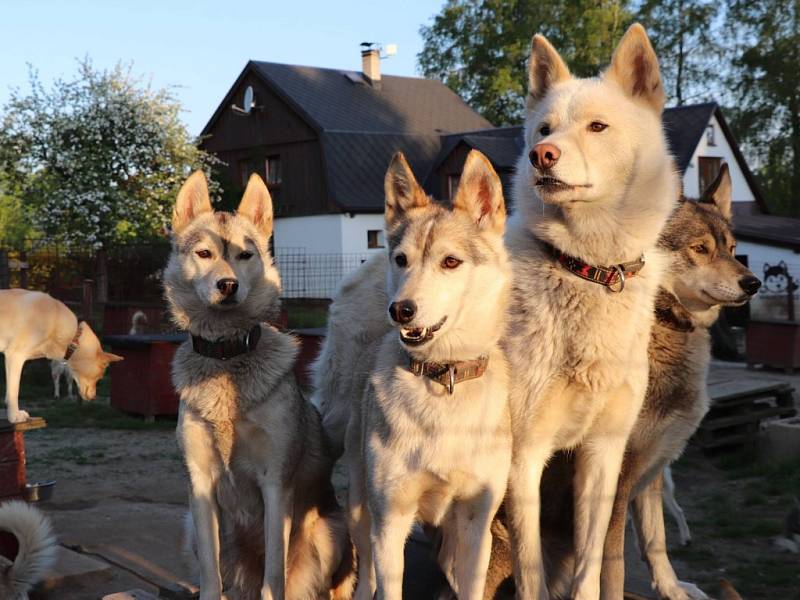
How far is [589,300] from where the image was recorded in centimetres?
310

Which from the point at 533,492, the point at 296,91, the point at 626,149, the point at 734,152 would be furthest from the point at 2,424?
the point at 734,152

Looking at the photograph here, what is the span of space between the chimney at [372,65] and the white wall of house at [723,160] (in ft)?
40.1

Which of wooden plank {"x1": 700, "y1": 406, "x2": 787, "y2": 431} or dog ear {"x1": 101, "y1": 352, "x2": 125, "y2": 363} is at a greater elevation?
dog ear {"x1": 101, "y1": 352, "x2": 125, "y2": 363}

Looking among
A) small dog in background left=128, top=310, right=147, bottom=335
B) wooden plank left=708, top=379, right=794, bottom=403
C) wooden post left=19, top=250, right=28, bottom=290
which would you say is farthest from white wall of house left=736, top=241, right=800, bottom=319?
wooden post left=19, top=250, right=28, bottom=290

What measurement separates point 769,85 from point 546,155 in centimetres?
3326

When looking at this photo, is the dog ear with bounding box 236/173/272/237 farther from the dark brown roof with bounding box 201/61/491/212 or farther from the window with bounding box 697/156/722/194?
the window with bounding box 697/156/722/194

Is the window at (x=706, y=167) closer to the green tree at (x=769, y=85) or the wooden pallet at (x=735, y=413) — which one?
the green tree at (x=769, y=85)

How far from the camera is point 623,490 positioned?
3.28 metres

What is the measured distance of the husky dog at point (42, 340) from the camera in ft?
32.1

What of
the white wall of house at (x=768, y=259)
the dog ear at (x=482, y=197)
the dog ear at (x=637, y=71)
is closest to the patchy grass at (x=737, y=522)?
the dog ear at (x=482, y=197)

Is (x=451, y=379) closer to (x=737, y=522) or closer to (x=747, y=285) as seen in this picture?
(x=747, y=285)

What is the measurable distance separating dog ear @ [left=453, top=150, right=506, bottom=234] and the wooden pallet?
19.2ft

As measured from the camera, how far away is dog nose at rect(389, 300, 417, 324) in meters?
2.80

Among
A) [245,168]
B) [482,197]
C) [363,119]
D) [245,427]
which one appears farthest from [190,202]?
[245,168]
